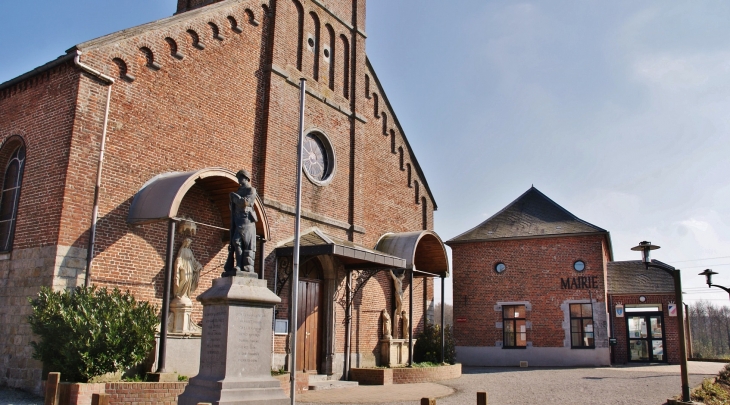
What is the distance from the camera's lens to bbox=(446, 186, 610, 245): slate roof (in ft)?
84.8

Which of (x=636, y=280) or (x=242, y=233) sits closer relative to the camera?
(x=242, y=233)

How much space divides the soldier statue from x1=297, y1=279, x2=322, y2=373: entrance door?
6.70m

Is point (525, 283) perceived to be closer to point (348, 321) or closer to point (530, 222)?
point (530, 222)

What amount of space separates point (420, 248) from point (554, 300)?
8197 mm

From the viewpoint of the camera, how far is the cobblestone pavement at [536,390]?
12789 mm

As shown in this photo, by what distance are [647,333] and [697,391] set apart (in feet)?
45.5

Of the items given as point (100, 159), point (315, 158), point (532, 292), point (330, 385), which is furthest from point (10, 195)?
point (532, 292)

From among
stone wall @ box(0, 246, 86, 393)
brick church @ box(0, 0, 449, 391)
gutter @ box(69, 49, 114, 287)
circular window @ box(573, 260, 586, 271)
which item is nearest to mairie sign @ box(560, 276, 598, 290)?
circular window @ box(573, 260, 586, 271)

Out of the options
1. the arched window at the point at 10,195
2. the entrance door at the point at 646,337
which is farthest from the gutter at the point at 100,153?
the entrance door at the point at 646,337

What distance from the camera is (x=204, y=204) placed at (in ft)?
45.0

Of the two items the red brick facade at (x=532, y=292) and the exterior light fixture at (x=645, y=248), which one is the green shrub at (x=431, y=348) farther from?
the exterior light fixture at (x=645, y=248)

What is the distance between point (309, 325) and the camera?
53.7ft

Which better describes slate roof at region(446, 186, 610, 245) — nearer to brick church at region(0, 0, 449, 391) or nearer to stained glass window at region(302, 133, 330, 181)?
brick church at region(0, 0, 449, 391)

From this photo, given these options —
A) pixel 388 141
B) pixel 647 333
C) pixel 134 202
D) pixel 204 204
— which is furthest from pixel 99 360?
pixel 647 333
